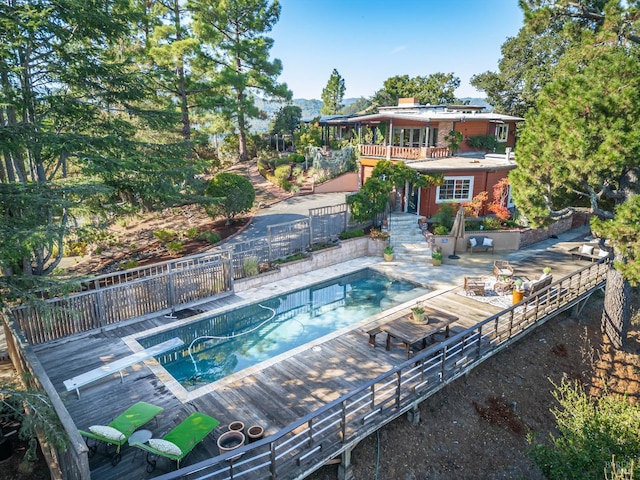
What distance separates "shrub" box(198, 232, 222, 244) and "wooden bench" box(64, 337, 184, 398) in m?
9.08

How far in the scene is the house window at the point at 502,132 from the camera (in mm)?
30934

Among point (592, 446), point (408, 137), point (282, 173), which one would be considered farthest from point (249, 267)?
point (282, 173)

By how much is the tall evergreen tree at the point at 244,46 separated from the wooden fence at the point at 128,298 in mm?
14807

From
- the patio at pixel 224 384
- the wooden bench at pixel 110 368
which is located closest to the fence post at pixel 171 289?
the patio at pixel 224 384

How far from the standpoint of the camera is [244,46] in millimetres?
29547

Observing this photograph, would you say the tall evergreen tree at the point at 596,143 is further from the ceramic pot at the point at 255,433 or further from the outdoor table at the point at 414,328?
the ceramic pot at the point at 255,433

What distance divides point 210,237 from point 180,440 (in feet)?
42.7

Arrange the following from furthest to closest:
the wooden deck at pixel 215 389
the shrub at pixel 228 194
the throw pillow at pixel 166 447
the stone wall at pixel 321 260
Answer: the shrub at pixel 228 194
the stone wall at pixel 321 260
the wooden deck at pixel 215 389
the throw pillow at pixel 166 447

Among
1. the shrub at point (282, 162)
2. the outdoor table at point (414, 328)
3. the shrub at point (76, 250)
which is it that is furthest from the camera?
the shrub at point (282, 162)

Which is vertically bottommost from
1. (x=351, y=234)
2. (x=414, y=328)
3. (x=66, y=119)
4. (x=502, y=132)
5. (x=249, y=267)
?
(x=414, y=328)

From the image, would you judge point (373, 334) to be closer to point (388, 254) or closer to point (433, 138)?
point (388, 254)

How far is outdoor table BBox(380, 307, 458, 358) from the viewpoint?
Result: 10070mm

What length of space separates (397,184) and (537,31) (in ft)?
30.0

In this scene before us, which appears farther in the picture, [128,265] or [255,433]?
[128,265]
